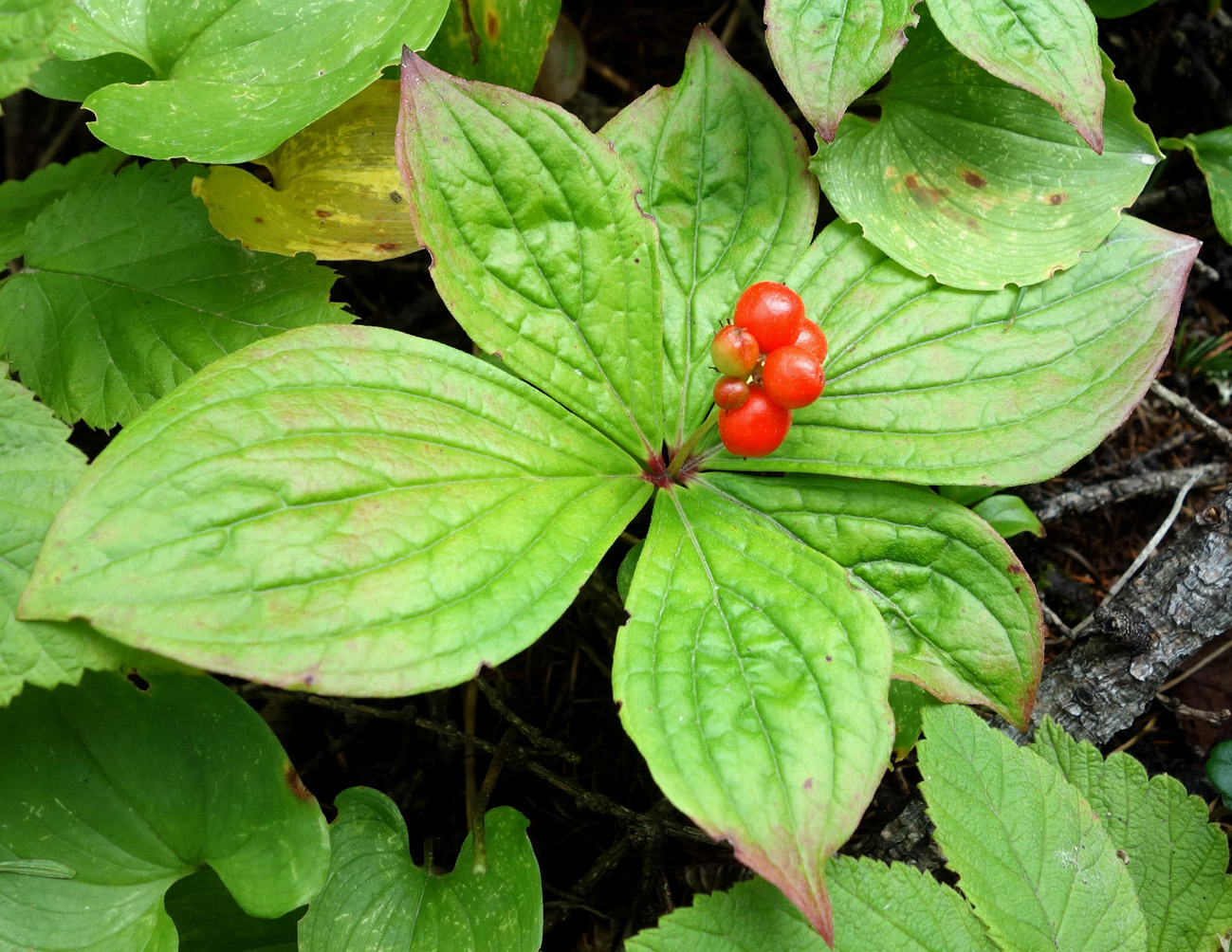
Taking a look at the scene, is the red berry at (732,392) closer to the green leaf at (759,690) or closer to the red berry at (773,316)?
the red berry at (773,316)

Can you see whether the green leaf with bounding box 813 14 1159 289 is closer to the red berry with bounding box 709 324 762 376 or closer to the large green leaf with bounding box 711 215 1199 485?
the large green leaf with bounding box 711 215 1199 485

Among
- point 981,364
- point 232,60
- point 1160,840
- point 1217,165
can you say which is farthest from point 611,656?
point 1217,165

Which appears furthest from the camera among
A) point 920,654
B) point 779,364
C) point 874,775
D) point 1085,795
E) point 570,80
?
point 570,80

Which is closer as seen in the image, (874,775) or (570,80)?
(874,775)

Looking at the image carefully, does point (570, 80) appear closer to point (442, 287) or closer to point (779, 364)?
point (442, 287)

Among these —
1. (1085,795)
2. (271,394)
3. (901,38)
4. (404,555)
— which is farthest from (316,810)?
(901,38)

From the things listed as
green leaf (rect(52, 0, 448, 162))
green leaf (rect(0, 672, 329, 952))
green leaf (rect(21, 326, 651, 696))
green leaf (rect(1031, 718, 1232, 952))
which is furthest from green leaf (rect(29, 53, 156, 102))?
green leaf (rect(1031, 718, 1232, 952))

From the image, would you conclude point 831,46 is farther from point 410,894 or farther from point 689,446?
point 410,894
